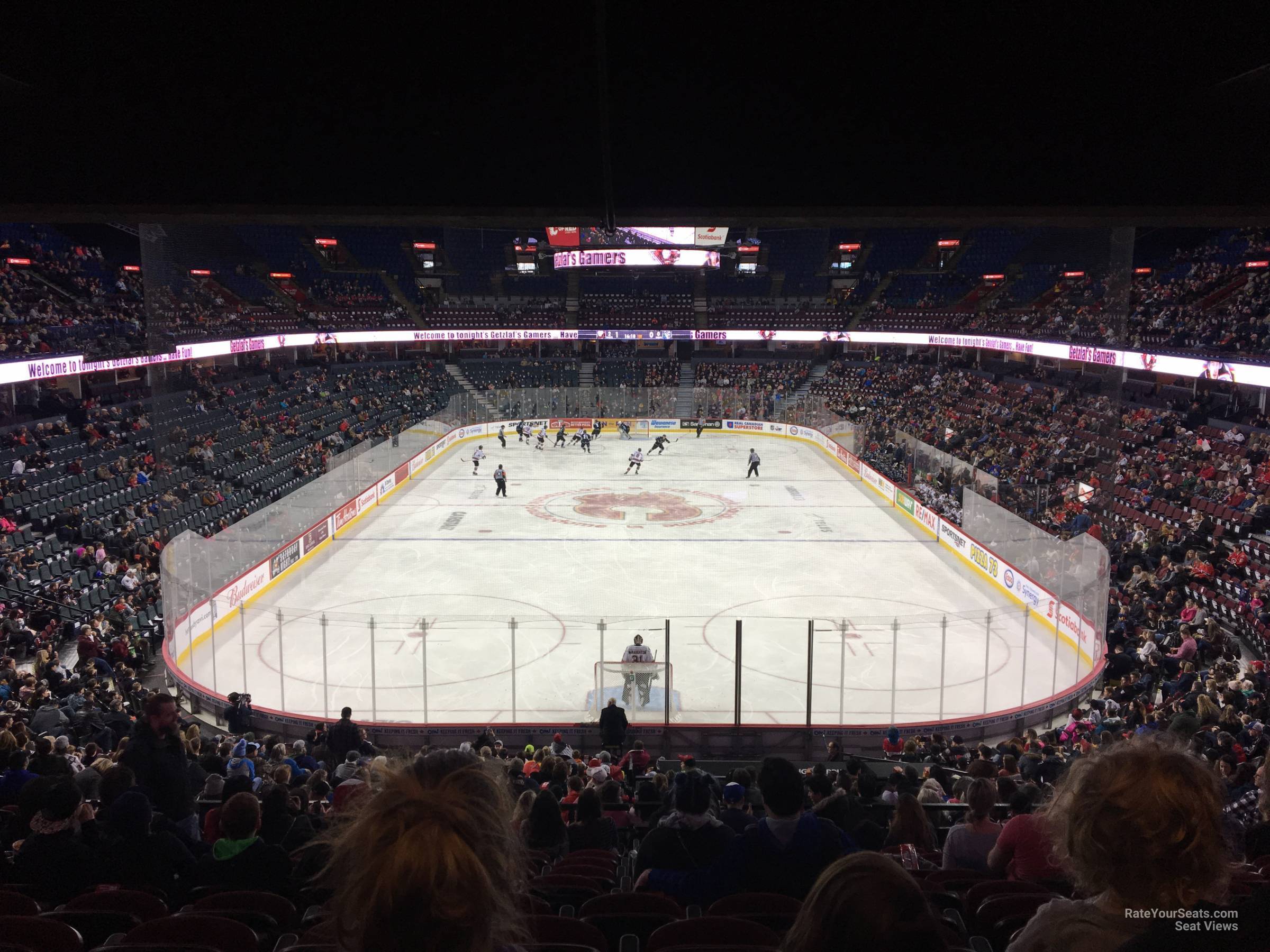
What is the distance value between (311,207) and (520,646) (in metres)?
11.7

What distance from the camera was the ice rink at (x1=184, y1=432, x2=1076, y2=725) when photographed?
44.0 feet

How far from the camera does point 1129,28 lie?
379 cm

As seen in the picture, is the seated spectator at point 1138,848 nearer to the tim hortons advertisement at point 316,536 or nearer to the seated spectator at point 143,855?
the seated spectator at point 143,855

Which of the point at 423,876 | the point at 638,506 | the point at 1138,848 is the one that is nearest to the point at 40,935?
the point at 423,876

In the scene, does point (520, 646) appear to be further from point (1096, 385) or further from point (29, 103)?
point (1096, 385)

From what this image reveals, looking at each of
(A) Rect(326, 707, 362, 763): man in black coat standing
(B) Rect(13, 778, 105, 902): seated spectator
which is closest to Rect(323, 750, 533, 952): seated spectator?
(B) Rect(13, 778, 105, 902): seated spectator

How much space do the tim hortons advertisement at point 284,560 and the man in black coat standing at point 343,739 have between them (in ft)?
29.6

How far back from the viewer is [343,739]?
10.8m

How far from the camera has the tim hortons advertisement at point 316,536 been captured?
21547mm

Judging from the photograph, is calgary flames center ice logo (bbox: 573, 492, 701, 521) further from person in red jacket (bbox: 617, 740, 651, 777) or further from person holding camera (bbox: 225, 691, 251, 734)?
person in red jacket (bbox: 617, 740, 651, 777)

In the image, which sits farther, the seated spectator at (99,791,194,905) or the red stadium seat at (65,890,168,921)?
the seated spectator at (99,791,194,905)

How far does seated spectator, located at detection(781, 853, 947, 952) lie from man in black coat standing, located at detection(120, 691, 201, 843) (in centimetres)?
549

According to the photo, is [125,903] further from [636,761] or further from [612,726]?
[612,726]

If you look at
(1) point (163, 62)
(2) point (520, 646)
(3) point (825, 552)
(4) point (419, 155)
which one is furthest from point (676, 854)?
(3) point (825, 552)
